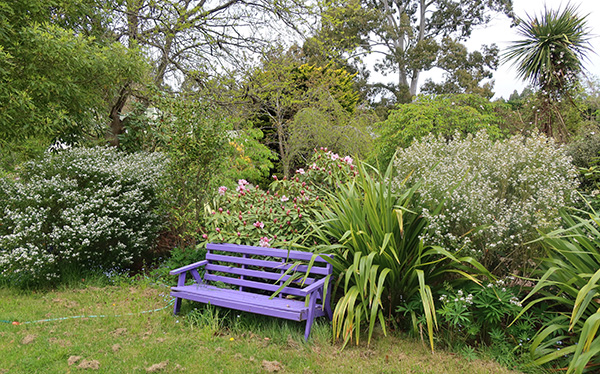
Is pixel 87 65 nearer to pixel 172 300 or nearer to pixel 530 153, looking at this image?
pixel 172 300

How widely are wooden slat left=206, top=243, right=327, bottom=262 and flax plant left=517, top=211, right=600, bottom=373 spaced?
5.78ft

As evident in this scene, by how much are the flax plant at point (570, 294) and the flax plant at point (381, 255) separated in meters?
0.65

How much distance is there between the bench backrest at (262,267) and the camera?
144 inches

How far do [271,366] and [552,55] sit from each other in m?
8.66

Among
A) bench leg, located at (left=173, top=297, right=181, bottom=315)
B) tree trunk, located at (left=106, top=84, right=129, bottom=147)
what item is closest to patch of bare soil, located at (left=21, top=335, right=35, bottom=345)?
bench leg, located at (left=173, top=297, right=181, bottom=315)

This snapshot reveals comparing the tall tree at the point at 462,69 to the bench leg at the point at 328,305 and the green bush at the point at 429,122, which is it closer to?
the green bush at the point at 429,122

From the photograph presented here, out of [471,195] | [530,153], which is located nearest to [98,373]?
[471,195]

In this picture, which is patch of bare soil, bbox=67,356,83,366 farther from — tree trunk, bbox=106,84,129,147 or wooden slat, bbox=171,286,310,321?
tree trunk, bbox=106,84,129,147

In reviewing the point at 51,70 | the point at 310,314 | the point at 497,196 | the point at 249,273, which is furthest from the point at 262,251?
the point at 51,70

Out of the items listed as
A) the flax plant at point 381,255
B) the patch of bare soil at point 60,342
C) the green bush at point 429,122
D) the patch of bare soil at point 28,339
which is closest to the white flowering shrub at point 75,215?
the patch of bare soil at point 28,339

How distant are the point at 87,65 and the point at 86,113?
3.02ft

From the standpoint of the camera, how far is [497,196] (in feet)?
12.1

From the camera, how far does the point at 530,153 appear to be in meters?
3.67

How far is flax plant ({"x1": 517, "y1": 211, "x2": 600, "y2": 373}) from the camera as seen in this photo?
2588mm
